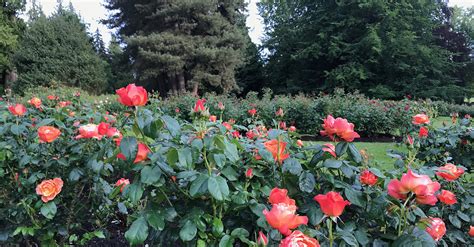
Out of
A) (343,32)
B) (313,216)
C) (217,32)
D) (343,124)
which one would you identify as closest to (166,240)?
(313,216)

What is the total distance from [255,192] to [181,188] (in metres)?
0.24

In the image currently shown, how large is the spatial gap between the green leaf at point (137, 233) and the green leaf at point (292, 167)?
1.46 ft

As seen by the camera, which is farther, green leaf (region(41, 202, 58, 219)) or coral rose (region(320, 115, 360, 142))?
green leaf (region(41, 202, 58, 219))

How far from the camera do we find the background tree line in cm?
1831

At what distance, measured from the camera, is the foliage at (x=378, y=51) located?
2133 cm

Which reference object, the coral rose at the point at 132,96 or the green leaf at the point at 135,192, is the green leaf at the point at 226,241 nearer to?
the green leaf at the point at 135,192

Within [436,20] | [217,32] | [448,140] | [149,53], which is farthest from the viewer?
[436,20]

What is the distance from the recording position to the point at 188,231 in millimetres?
1004

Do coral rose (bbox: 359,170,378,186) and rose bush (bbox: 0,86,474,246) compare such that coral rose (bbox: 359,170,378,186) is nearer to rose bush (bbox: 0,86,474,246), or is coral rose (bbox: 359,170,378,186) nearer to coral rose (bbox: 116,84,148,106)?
rose bush (bbox: 0,86,474,246)

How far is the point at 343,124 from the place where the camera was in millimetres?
1035

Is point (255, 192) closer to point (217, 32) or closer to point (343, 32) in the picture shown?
point (217, 32)

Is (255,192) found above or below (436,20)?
below

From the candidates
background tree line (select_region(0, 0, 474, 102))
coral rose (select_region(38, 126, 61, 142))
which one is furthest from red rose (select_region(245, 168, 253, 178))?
background tree line (select_region(0, 0, 474, 102))

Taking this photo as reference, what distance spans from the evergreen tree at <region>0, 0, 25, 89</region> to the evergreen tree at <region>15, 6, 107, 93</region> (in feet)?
2.58
